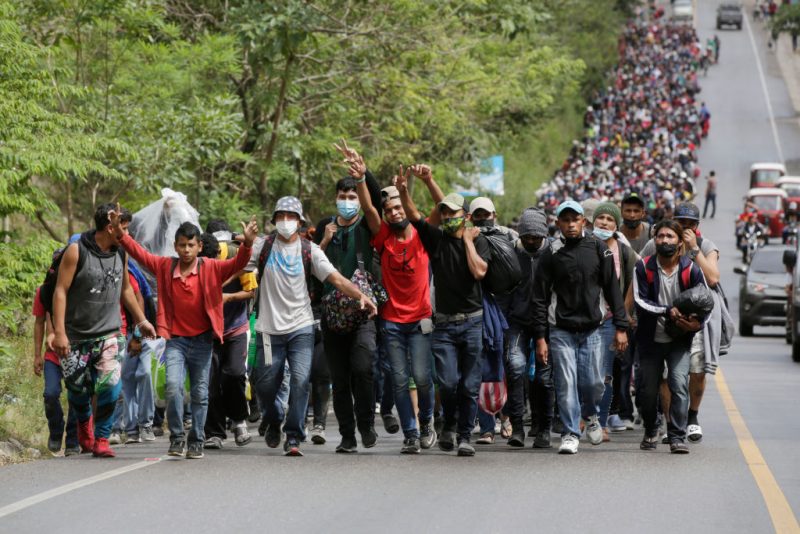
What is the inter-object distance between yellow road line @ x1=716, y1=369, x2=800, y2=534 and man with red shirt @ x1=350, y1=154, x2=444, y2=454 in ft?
7.90

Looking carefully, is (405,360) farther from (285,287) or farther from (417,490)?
(417,490)

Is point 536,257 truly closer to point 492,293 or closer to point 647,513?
point 492,293

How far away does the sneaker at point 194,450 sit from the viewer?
37.5ft

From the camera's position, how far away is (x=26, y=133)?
14766mm

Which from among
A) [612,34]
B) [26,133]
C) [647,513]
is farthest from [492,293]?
[612,34]

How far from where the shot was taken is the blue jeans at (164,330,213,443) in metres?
11.5

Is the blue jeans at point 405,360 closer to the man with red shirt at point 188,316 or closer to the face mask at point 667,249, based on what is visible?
the man with red shirt at point 188,316

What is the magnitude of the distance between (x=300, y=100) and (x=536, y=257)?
12459 millimetres

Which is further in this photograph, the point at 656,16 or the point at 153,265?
the point at 656,16

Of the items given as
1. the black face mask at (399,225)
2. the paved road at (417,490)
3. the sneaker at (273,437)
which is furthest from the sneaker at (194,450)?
the black face mask at (399,225)

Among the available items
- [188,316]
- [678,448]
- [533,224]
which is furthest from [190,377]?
[678,448]

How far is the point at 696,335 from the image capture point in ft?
40.5

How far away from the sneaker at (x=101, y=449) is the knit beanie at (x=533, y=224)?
11.9 ft

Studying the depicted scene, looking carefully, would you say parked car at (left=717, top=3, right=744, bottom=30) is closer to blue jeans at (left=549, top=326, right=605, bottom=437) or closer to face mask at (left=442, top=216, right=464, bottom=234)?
blue jeans at (left=549, top=326, right=605, bottom=437)
